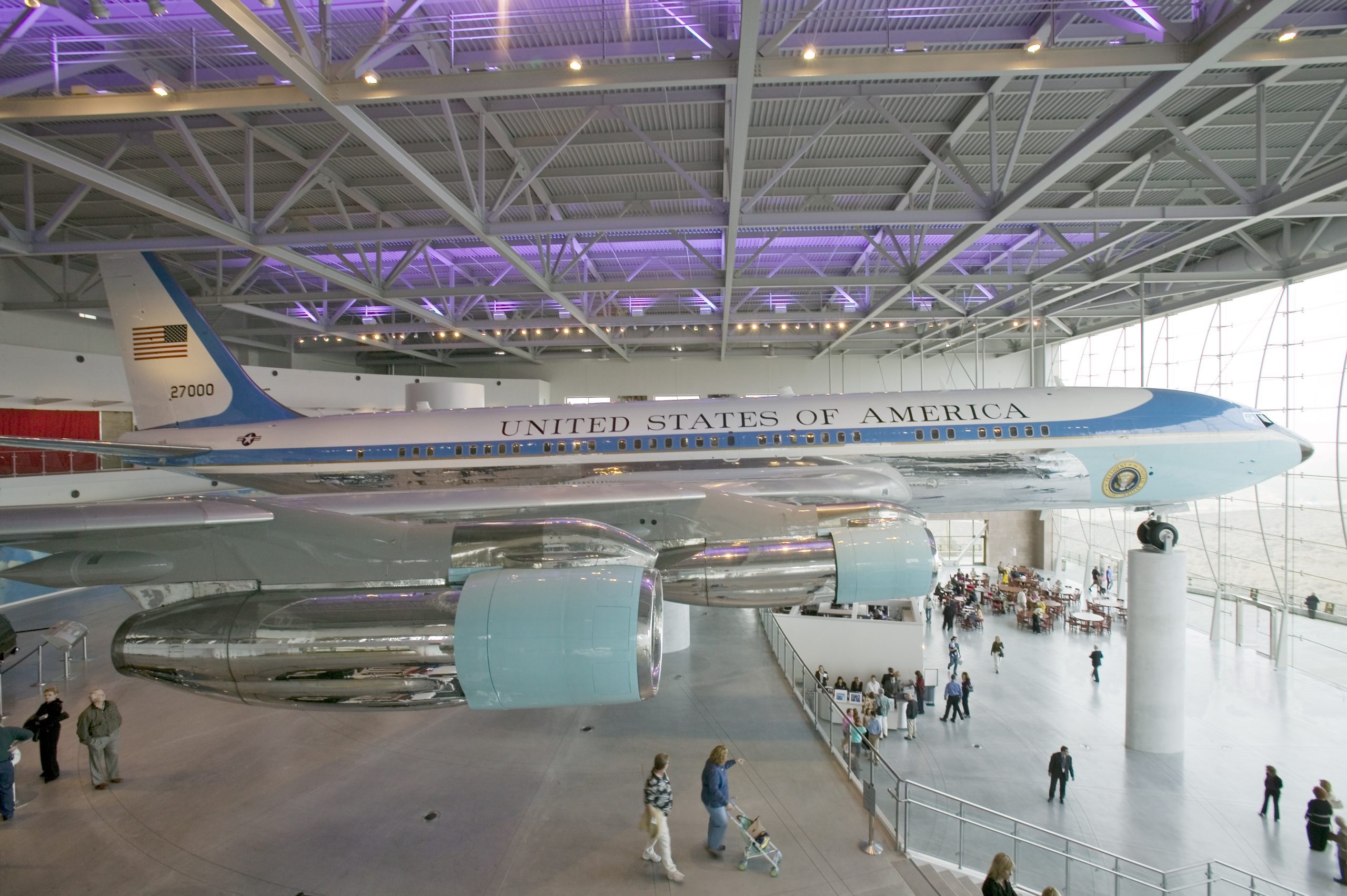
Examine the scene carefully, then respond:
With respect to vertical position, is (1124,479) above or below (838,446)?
below

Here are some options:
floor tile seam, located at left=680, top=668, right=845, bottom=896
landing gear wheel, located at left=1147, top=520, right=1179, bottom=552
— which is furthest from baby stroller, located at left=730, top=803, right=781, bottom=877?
landing gear wheel, located at left=1147, top=520, right=1179, bottom=552

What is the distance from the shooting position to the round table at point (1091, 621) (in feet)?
73.6

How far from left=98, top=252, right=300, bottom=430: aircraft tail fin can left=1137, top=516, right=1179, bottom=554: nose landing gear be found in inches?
771

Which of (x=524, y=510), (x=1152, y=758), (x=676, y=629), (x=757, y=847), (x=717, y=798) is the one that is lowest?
(x=1152, y=758)

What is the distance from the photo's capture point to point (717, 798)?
5.58 meters

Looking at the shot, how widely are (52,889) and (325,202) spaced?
14.5m

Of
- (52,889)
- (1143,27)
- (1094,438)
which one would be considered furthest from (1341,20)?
(52,889)

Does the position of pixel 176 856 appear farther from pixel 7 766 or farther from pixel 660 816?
pixel 660 816

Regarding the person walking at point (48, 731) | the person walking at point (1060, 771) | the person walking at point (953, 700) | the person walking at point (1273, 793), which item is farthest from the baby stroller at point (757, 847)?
the person walking at point (1273, 793)

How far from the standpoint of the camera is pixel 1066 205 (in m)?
16.3

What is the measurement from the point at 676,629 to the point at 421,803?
5.63 meters

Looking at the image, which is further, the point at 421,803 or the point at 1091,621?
the point at 1091,621

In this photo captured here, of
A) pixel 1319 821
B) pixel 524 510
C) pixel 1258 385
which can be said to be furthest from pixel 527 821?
pixel 1258 385

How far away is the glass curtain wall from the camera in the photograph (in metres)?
18.7
